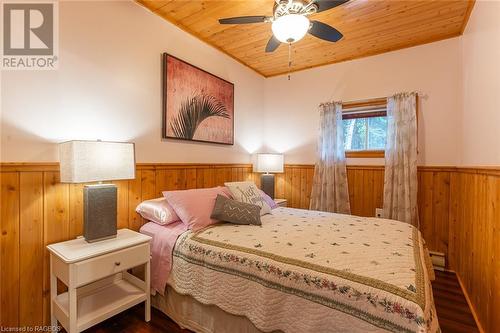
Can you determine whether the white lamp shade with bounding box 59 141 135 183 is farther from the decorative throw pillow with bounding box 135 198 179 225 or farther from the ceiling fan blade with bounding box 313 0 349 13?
the ceiling fan blade with bounding box 313 0 349 13

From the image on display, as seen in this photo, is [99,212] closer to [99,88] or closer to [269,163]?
[99,88]

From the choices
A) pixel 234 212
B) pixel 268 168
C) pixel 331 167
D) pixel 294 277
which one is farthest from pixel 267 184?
pixel 294 277

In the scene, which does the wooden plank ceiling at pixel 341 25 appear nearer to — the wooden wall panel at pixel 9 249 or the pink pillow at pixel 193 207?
the pink pillow at pixel 193 207

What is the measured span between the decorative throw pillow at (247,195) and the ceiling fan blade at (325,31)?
152 centimetres

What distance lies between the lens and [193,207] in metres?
2.00

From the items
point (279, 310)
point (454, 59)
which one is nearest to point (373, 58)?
point (454, 59)

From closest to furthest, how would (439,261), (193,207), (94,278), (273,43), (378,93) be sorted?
(94,278) < (193,207) < (273,43) < (439,261) < (378,93)

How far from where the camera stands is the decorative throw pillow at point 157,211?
6.46 feet

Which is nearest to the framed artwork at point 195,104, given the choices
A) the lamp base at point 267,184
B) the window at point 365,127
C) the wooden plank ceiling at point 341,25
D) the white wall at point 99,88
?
the white wall at point 99,88

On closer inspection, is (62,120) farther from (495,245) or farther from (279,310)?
(495,245)

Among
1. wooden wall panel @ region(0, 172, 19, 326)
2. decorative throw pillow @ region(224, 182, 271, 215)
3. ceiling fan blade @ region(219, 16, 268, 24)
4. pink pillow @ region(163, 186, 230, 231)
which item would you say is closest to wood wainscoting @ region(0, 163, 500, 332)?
wooden wall panel @ region(0, 172, 19, 326)

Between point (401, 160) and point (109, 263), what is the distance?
301 centimetres

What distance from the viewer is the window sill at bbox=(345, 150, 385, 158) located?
3059 millimetres

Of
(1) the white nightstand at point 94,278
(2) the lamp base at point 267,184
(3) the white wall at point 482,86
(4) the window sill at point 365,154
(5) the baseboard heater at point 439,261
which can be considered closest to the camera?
(1) the white nightstand at point 94,278
